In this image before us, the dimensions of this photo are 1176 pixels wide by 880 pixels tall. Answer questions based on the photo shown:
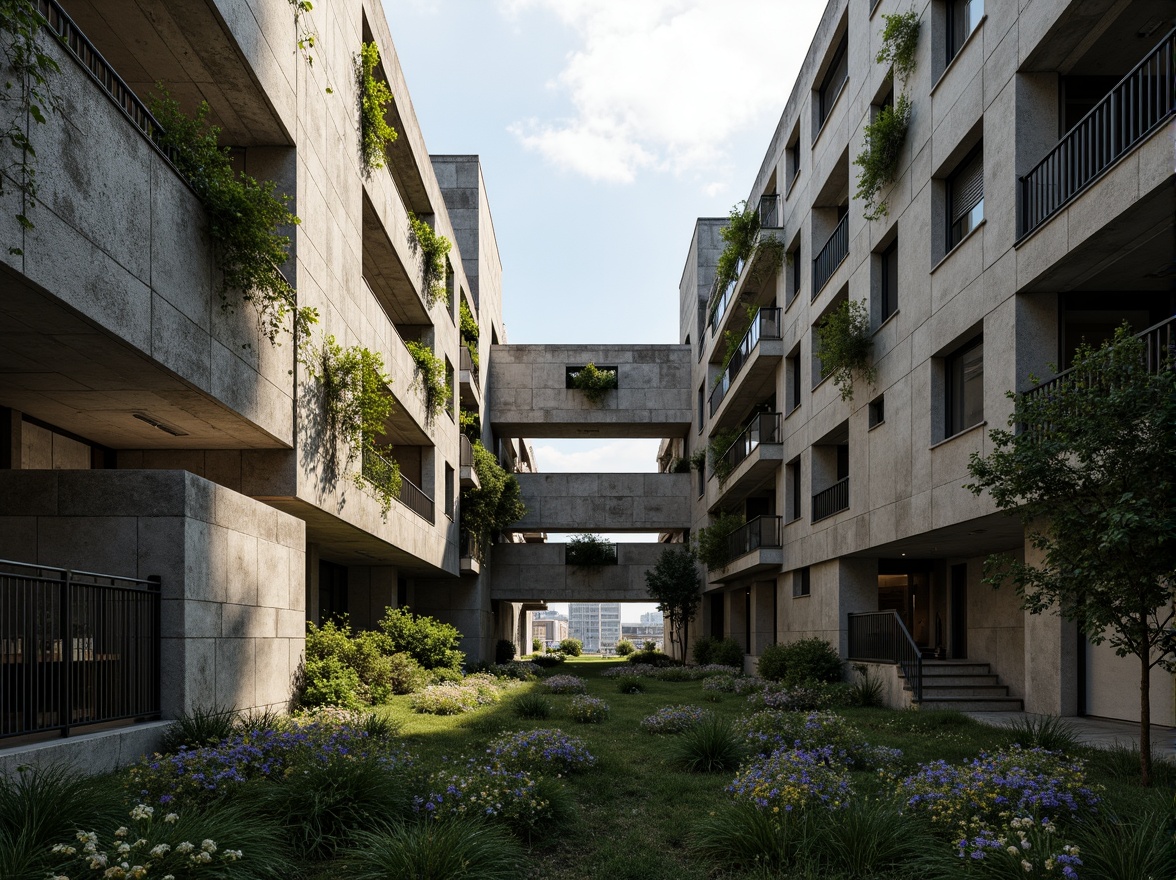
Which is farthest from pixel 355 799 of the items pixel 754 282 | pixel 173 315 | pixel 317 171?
pixel 754 282

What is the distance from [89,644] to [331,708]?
16.7 feet

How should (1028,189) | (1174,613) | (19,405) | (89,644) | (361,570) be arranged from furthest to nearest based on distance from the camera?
(361,570), (1028,189), (19,405), (89,644), (1174,613)

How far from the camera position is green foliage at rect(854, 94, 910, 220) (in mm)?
16453

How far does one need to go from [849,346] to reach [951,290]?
159 inches

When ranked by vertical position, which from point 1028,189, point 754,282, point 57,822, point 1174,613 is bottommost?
point 57,822

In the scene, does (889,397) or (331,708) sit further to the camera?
(889,397)

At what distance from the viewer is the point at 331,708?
13102 millimetres

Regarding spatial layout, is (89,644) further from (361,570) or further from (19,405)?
(361,570)

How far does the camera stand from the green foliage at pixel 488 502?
97.9ft

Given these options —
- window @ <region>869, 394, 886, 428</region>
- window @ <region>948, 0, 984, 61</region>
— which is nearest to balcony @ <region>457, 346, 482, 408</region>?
window @ <region>869, 394, 886, 428</region>

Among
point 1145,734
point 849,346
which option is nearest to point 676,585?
point 849,346

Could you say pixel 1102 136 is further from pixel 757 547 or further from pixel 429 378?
pixel 757 547

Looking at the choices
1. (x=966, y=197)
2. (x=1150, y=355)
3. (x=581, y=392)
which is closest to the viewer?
(x=1150, y=355)

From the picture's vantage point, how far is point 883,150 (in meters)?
16.8
